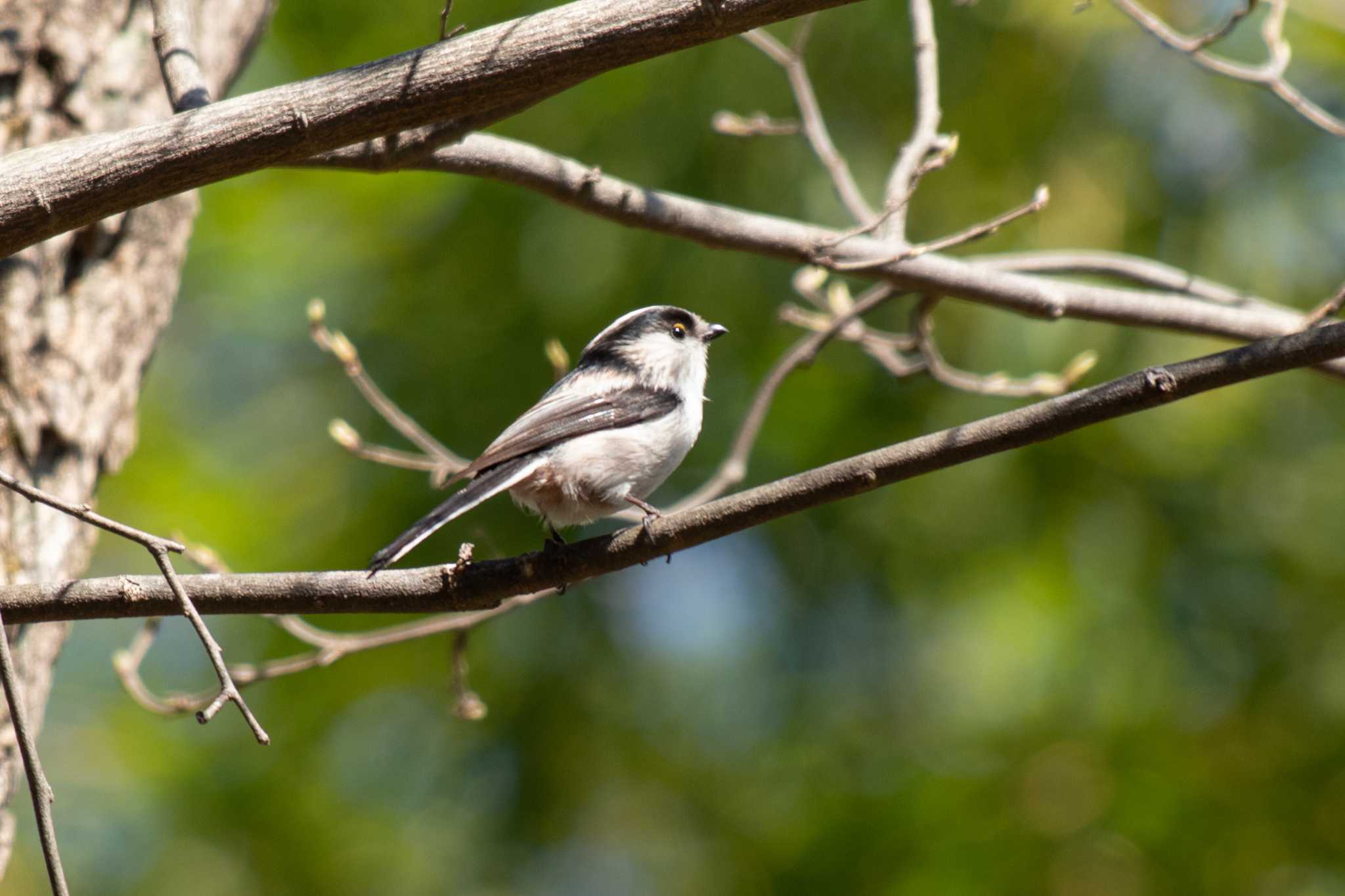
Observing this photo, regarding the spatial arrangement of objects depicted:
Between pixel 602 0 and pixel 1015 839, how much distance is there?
416 cm

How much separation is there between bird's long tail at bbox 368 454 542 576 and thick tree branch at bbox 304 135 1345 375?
2.70 feet

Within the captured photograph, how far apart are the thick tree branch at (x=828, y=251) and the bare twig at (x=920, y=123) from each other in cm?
13

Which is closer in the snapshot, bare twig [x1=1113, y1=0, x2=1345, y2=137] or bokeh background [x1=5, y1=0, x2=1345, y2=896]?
bare twig [x1=1113, y1=0, x2=1345, y2=137]

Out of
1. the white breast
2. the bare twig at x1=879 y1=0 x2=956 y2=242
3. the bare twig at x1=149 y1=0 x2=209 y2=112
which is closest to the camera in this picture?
the bare twig at x1=149 y1=0 x2=209 y2=112

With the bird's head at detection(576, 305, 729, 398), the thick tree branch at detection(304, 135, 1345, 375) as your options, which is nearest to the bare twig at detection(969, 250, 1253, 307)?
the thick tree branch at detection(304, 135, 1345, 375)

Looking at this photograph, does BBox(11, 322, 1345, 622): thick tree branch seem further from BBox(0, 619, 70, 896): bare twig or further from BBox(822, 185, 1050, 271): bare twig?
BBox(822, 185, 1050, 271): bare twig

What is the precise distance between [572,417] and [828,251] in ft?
3.17

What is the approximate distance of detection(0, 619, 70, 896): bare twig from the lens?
2.08 m

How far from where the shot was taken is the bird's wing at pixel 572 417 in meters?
3.48

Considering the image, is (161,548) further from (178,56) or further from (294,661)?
(294,661)

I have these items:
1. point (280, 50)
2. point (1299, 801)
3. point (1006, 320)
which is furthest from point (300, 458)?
point (1299, 801)

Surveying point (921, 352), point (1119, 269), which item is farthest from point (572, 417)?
point (1119, 269)

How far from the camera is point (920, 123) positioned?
160 inches

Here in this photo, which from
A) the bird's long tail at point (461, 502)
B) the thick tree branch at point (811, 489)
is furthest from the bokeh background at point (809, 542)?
the thick tree branch at point (811, 489)
